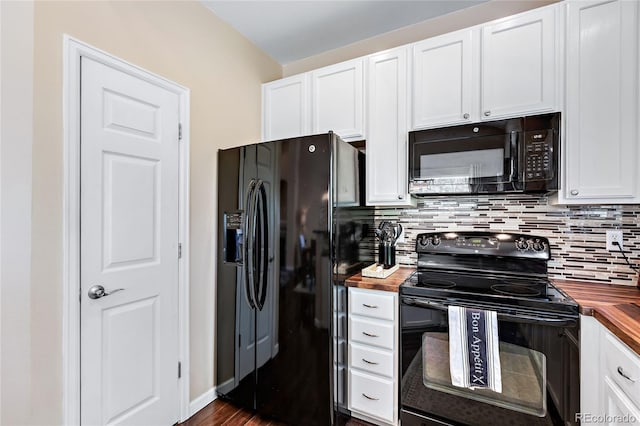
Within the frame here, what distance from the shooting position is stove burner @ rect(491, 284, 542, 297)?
1484 millimetres

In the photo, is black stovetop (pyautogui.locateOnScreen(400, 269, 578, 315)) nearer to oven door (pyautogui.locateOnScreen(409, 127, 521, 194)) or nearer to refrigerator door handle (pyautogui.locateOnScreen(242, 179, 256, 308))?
oven door (pyautogui.locateOnScreen(409, 127, 521, 194))

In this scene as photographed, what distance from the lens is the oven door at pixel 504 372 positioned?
1335mm

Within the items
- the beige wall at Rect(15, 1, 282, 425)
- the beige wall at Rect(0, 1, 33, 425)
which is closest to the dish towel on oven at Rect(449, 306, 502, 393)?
the beige wall at Rect(15, 1, 282, 425)

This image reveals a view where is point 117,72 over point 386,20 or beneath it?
A: beneath

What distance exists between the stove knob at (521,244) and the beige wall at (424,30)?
1.51 metres

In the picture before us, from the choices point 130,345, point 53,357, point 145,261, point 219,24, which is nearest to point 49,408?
point 53,357

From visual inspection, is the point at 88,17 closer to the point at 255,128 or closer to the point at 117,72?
the point at 117,72

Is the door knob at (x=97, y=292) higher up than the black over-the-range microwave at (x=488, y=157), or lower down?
lower down

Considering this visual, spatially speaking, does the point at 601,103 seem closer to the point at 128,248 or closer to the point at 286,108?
the point at 286,108

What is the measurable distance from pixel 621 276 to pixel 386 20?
2.24 meters

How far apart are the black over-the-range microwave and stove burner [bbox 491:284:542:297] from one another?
0.53 m

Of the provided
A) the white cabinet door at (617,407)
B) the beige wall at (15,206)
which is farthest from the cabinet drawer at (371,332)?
the beige wall at (15,206)

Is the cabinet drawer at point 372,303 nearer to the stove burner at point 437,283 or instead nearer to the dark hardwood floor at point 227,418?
the stove burner at point 437,283

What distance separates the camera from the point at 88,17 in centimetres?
143
